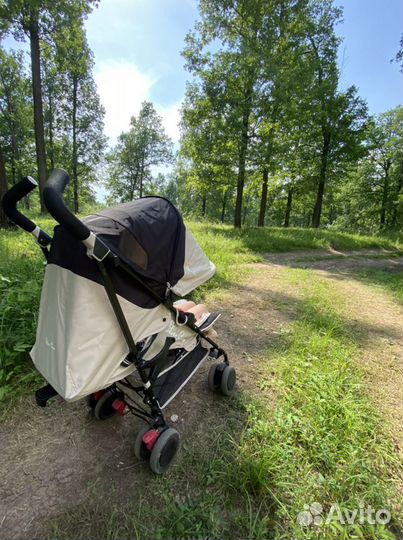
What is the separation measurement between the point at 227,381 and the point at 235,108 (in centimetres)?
1256

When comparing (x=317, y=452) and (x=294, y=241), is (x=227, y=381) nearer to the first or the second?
(x=317, y=452)

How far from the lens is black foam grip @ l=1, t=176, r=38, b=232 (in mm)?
1436

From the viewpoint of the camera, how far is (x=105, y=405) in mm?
2242

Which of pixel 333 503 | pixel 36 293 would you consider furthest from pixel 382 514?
pixel 36 293

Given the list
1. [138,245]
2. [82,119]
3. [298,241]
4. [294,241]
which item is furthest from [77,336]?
[82,119]

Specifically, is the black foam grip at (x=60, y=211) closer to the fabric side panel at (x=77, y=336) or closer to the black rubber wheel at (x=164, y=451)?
the fabric side panel at (x=77, y=336)

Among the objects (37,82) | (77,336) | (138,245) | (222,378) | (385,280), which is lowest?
(222,378)

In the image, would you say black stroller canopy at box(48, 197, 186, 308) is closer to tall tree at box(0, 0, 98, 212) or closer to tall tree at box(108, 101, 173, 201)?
tall tree at box(0, 0, 98, 212)

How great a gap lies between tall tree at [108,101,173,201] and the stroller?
87.6 ft

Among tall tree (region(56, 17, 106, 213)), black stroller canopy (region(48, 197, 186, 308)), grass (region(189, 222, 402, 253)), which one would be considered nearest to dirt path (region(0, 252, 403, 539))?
black stroller canopy (region(48, 197, 186, 308))

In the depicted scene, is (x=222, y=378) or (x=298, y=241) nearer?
(x=222, y=378)

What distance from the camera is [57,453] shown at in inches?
77.7

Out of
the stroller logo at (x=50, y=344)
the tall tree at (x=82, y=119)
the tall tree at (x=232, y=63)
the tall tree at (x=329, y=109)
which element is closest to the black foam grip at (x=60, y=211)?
the stroller logo at (x=50, y=344)

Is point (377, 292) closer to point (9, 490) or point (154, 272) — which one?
point (154, 272)
